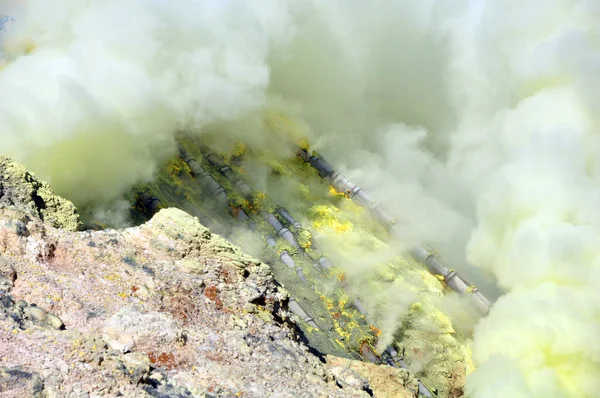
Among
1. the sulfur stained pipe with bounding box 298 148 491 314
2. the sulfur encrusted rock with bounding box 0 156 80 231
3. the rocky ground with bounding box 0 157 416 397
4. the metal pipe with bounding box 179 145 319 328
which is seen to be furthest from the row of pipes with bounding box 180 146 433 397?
the sulfur encrusted rock with bounding box 0 156 80 231

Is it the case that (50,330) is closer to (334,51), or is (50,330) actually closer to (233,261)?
(233,261)

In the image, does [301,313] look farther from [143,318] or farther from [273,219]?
[143,318]

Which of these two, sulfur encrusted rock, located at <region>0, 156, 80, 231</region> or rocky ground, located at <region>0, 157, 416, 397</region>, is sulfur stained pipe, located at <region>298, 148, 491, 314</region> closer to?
rocky ground, located at <region>0, 157, 416, 397</region>

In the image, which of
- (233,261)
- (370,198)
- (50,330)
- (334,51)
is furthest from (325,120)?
(50,330)

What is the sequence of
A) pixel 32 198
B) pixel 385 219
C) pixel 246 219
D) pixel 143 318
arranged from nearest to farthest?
pixel 143 318 < pixel 32 198 < pixel 246 219 < pixel 385 219

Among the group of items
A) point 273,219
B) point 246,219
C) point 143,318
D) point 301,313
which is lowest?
point 143,318

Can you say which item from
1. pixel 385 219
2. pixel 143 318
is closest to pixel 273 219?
pixel 385 219

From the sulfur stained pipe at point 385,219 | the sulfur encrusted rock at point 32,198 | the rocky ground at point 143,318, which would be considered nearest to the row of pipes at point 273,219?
the sulfur stained pipe at point 385,219
